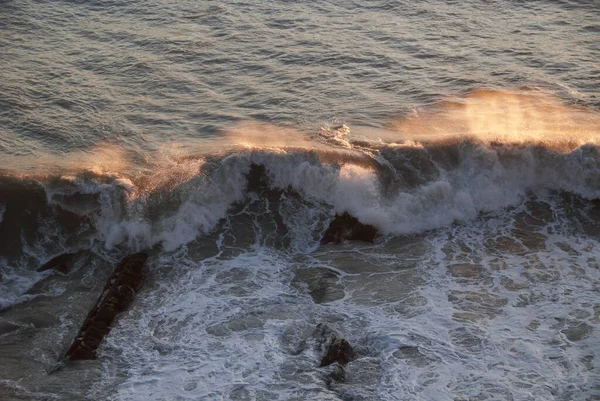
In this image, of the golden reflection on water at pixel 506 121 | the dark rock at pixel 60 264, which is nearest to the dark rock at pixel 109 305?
the dark rock at pixel 60 264

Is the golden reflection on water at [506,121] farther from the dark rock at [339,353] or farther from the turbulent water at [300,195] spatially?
the dark rock at [339,353]

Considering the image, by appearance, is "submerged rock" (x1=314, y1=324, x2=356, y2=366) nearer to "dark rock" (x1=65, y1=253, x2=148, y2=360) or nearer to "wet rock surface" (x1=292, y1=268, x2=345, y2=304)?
"wet rock surface" (x1=292, y1=268, x2=345, y2=304)

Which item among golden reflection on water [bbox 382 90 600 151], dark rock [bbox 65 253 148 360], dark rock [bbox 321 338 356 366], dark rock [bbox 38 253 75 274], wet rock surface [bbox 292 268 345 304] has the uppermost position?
golden reflection on water [bbox 382 90 600 151]

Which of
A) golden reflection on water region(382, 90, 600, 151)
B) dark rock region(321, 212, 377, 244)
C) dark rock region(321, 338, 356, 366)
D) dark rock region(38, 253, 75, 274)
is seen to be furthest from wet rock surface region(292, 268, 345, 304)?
golden reflection on water region(382, 90, 600, 151)

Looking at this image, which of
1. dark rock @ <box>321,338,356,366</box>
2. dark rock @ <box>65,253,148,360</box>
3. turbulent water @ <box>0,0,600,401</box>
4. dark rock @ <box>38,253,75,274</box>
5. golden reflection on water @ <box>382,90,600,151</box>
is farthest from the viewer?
golden reflection on water @ <box>382,90,600,151</box>

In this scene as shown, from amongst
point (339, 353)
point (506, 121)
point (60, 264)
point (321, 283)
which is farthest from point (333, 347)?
point (506, 121)

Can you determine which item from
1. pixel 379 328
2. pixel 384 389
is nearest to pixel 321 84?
pixel 379 328
